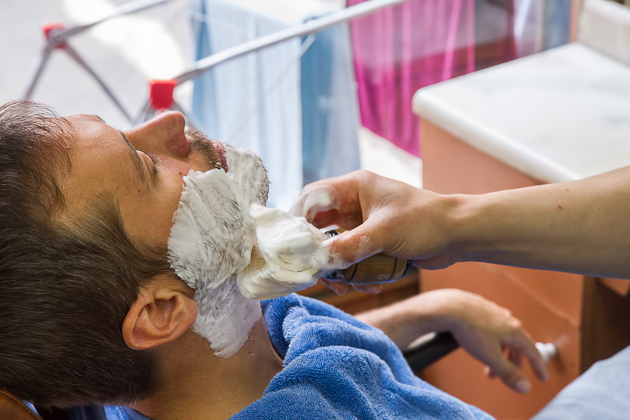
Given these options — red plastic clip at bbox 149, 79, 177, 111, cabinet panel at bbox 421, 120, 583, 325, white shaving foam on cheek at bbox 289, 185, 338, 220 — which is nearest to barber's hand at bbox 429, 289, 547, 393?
cabinet panel at bbox 421, 120, 583, 325

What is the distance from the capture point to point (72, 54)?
5.58 ft

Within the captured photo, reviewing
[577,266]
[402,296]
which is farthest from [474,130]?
[402,296]

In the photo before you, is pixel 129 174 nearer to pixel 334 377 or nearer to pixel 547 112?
pixel 334 377

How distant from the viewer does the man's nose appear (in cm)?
88

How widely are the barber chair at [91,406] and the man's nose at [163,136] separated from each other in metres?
0.34

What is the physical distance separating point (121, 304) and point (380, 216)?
343mm

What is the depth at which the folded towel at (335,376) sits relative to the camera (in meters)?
0.85

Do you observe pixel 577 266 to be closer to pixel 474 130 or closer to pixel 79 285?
pixel 474 130

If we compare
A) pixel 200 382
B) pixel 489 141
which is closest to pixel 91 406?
pixel 200 382

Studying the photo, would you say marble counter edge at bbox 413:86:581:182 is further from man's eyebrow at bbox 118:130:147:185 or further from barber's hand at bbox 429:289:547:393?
man's eyebrow at bbox 118:130:147:185

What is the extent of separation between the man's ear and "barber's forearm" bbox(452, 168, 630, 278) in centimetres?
38

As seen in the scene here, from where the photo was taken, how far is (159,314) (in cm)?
81

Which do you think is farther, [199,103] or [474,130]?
[199,103]

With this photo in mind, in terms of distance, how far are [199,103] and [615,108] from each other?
1038 mm
